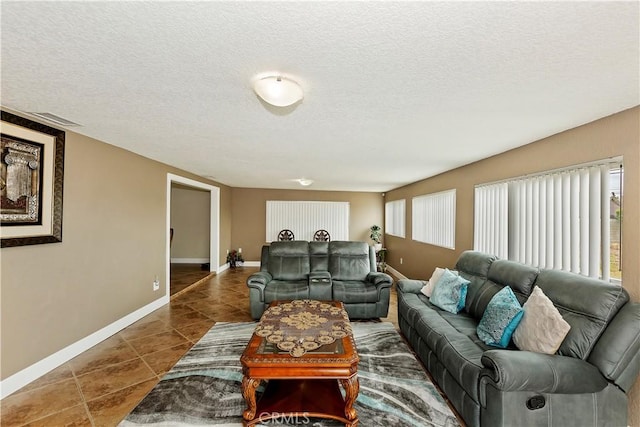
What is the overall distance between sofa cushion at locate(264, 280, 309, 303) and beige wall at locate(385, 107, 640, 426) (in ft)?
8.28

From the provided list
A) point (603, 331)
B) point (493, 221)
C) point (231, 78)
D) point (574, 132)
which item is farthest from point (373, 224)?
point (231, 78)

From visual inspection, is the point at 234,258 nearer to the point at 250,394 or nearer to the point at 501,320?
the point at 250,394

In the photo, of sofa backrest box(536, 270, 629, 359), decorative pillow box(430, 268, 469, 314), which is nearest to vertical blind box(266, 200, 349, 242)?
decorative pillow box(430, 268, 469, 314)

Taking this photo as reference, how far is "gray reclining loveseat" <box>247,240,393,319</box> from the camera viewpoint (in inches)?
155

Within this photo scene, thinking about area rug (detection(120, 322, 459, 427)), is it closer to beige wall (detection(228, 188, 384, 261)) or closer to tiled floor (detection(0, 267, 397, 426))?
tiled floor (detection(0, 267, 397, 426))

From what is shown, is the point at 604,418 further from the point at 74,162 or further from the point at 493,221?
the point at 74,162

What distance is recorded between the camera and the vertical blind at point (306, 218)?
8.63 meters

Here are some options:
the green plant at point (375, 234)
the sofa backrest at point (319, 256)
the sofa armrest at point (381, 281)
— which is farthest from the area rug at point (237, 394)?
the green plant at point (375, 234)

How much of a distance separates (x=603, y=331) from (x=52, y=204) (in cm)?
465

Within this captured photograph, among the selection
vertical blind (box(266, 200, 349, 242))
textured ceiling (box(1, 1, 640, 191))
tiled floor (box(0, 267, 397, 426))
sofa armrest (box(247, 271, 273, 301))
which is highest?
textured ceiling (box(1, 1, 640, 191))

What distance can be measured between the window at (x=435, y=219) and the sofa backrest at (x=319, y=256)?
2.13 meters

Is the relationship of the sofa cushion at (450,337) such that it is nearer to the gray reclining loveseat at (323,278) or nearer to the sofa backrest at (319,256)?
the gray reclining loveseat at (323,278)

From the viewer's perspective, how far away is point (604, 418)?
5.76ft

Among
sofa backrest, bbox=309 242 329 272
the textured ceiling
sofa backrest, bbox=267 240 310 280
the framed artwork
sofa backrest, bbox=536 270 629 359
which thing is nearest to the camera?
the textured ceiling
